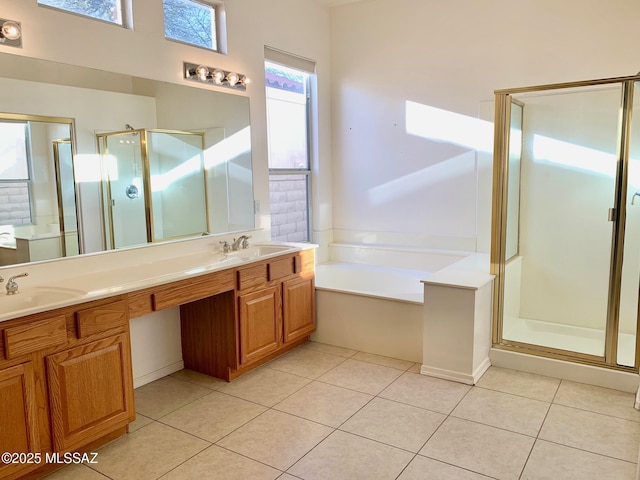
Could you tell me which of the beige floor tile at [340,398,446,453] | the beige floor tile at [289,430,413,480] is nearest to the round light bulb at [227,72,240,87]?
the beige floor tile at [340,398,446,453]

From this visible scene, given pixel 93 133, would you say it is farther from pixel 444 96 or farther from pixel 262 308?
pixel 444 96

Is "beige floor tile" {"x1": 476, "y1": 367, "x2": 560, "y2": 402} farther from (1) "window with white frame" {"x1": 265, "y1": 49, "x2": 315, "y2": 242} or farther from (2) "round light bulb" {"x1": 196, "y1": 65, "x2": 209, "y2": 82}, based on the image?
(2) "round light bulb" {"x1": 196, "y1": 65, "x2": 209, "y2": 82}

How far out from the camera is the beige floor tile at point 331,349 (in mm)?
3633

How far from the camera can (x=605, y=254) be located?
333 centimetres

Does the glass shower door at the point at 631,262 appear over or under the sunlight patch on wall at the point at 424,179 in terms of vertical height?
under

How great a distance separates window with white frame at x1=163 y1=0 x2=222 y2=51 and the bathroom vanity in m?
1.50

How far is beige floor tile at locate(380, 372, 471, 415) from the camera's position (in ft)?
9.29

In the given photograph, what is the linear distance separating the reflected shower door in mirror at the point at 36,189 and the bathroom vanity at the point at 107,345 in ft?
1.00

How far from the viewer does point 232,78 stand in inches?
141

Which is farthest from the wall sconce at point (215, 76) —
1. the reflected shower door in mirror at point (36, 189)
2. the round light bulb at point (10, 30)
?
the round light bulb at point (10, 30)

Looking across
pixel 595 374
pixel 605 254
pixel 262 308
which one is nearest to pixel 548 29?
pixel 605 254

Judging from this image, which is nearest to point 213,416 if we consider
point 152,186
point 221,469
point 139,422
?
point 139,422

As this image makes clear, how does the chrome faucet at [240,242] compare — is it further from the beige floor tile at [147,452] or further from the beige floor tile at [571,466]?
the beige floor tile at [571,466]

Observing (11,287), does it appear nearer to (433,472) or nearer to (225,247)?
(225,247)
